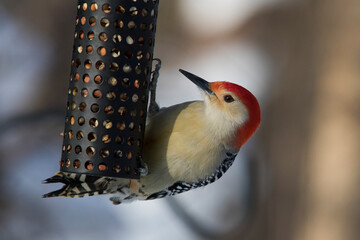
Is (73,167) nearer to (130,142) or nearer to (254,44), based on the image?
(130,142)

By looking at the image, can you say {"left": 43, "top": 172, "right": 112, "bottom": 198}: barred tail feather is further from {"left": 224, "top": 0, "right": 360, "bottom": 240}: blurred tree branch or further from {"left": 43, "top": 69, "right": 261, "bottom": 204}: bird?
{"left": 224, "top": 0, "right": 360, "bottom": 240}: blurred tree branch

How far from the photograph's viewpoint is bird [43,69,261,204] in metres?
4.19

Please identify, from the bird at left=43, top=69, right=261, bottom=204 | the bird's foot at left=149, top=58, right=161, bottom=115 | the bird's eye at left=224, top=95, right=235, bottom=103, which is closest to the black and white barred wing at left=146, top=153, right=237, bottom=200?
the bird at left=43, top=69, right=261, bottom=204

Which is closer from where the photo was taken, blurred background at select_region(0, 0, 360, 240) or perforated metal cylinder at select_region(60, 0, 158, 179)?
perforated metal cylinder at select_region(60, 0, 158, 179)

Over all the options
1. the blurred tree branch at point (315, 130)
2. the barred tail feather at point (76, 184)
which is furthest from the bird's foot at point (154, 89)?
the blurred tree branch at point (315, 130)

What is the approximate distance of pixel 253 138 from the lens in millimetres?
7809

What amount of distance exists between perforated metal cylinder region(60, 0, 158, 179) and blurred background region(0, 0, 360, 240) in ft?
11.3

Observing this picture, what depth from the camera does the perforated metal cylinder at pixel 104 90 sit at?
3775 millimetres

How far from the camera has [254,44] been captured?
8375 millimetres

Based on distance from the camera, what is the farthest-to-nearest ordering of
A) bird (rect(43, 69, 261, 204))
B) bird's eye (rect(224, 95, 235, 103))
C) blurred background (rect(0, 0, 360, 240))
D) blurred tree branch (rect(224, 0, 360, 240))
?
blurred background (rect(0, 0, 360, 240)), blurred tree branch (rect(224, 0, 360, 240)), bird's eye (rect(224, 95, 235, 103)), bird (rect(43, 69, 261, 204))

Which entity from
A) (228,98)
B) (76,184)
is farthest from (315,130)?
(76,184)

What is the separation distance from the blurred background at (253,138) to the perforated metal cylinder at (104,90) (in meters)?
3.44

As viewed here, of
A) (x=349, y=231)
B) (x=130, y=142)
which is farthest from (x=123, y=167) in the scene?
(x=349, y=231)

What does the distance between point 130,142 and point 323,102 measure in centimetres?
389
